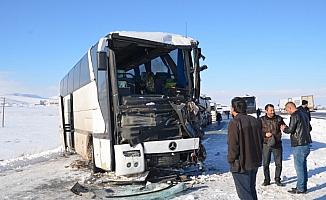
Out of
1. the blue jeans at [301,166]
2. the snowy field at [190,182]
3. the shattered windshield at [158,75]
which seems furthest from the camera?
the shattered windshield at [158,75]

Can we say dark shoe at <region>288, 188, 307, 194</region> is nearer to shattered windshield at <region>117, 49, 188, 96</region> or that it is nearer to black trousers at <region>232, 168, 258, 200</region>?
black trousers at <region>232, 168, 258, 200</region>

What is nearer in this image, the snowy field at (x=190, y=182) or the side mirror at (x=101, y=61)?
the snowy field at (x=190, y=182)

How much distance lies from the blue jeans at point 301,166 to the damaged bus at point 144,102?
8.83 feet

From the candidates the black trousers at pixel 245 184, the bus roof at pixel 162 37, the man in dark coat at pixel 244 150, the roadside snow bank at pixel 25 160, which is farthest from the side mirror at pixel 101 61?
the roadside snow bank at pixel 25 160

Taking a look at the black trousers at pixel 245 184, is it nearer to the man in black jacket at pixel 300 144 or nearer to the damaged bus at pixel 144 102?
the man in black jacket at pixel 300 144

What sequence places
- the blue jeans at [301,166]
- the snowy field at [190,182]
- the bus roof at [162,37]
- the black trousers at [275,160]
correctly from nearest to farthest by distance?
the blue jeans at [301,166] < the snowy field at [190,182] < the black trousers at [275,160] < the bus roof at [162,37]

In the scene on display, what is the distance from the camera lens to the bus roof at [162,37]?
391 inches

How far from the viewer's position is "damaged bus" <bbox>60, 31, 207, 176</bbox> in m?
9.59

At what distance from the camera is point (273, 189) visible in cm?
847

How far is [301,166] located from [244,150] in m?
2.97

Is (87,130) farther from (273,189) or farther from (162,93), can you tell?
(273,189)

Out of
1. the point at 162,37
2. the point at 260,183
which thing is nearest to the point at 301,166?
the point at 260,183

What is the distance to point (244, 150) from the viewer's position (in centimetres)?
559

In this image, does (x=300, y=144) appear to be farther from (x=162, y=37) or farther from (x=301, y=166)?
(x=162, y=37)
